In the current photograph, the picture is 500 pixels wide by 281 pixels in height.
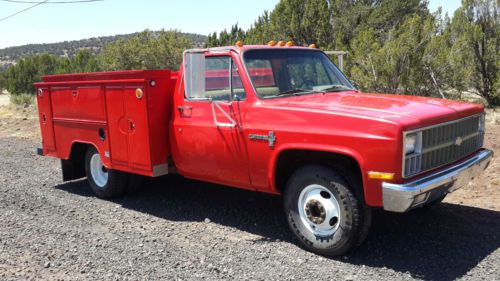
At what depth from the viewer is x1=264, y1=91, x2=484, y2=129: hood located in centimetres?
388

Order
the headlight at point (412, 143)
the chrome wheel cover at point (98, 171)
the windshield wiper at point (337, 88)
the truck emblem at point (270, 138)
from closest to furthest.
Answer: the headlight at point (412, 143) < the truck emblem at point (270, 138) < the windshield wiper at point (337, 88) < the chrome wheel cover at point (98, 171)

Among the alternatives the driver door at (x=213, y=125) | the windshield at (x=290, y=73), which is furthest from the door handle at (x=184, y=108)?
the windshield at (x=290, y=73)

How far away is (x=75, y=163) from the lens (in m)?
7.05

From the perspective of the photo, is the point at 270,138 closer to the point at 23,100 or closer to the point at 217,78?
the point at 217,78

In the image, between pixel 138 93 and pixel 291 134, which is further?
pixel 138 93

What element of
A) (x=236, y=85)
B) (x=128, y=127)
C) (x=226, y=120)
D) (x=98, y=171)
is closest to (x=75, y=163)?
(x=98, y=171)

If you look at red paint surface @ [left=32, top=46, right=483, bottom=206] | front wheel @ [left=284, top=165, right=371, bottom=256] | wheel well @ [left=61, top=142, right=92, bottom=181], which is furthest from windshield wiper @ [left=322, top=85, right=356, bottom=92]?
wheel well @ [left=61, top=142, right=92, bottom=181]

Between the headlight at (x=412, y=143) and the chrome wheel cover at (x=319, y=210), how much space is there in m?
0.77

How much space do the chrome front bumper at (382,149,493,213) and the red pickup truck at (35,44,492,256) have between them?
10 millimetres

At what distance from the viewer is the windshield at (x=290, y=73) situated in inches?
193

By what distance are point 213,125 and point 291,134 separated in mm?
1007

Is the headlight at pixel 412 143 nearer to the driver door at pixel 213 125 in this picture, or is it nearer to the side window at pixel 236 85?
the driver door at pixel 213 125

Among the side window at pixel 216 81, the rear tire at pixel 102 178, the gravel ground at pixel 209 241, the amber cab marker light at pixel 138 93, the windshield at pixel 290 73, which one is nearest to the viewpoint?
the gravel ground at pixel 209 241

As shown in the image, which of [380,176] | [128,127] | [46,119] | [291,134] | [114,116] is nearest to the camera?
[380,176]
